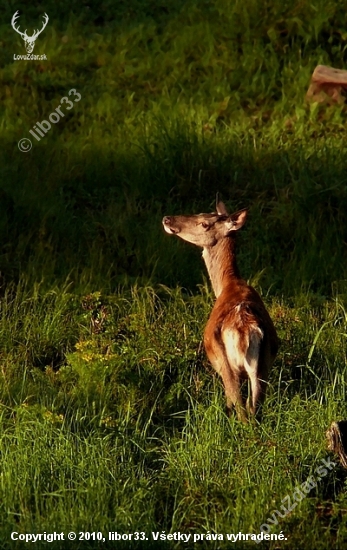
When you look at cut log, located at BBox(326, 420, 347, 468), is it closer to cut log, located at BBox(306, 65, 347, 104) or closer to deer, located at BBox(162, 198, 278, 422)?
deer, located at BBox(162, 198, 278, 422)

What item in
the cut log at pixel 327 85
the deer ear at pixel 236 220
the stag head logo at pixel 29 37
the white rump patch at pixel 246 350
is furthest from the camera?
the stag head logo at pixel 29 37

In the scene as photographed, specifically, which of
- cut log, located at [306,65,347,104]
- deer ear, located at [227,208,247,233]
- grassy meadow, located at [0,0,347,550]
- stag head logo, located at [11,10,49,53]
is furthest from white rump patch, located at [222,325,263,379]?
stag head logo, located at [11,10,49,53]

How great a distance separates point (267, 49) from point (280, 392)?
4456 millimetres

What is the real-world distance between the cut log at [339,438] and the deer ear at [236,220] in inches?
61.3

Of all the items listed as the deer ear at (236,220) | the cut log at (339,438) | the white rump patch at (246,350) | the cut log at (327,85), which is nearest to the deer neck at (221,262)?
the deer ear at (236,220)

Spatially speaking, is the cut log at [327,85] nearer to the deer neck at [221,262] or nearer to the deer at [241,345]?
the deer neck at [221,262]

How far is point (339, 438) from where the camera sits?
548 centimetres

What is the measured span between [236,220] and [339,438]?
1678mm

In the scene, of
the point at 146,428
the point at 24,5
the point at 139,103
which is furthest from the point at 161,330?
the point at 24,5

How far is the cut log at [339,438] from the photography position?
18.0 ft

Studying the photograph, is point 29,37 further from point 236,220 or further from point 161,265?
point 236,220

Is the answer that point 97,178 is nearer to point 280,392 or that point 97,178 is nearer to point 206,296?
point 206,296

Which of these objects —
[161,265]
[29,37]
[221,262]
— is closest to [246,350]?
[221,262]

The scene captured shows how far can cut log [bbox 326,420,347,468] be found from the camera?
5.48 metres
